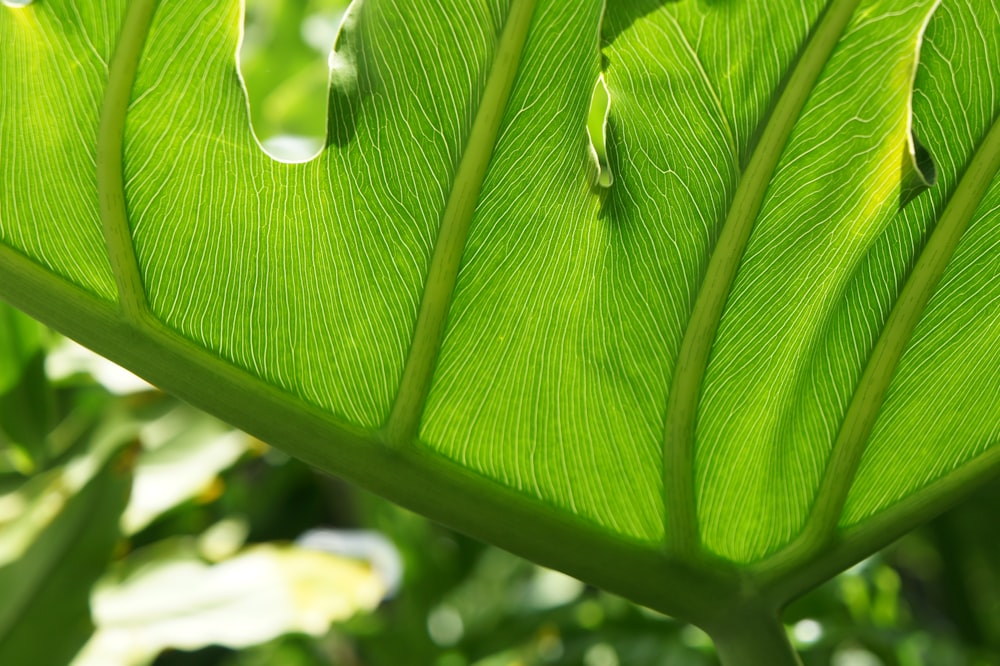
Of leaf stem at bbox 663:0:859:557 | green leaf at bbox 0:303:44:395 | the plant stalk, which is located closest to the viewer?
leaf stem at bbox 663:0:859:557

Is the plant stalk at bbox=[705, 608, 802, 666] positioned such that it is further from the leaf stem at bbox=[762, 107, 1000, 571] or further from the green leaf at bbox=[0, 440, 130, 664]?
the green leaf at bbox=[0, 440, 130, 664]

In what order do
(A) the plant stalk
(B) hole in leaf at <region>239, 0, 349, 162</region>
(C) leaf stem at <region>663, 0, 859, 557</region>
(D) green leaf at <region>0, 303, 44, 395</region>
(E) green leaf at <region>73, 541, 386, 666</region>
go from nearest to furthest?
(C) leaf stem at <region>663, 0, 859, 557</region> → (A) the plant stalk → (D) green leaf at <region>0, 303, 44, 395</region> → (E) green leaf at <region>73, 541, 386, 666</region> → (B) hole in leaf at <region>239, 0, 349, 162</region>

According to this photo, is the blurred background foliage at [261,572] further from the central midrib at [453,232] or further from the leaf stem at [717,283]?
the leaf stem at [717,283]

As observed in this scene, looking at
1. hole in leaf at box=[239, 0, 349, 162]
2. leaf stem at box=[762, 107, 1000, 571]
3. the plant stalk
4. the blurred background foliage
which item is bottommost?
the blurred background foliage

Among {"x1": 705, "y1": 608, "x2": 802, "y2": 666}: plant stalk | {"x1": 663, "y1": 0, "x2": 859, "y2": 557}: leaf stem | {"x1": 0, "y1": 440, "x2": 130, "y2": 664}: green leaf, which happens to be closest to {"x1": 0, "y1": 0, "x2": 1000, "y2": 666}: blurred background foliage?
{"x1": 0, "y1": 440, "x2": 130, "y2": 664}: green leaf

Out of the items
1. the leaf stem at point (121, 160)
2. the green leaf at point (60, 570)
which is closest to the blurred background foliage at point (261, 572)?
the green leaf at point (60, 570)

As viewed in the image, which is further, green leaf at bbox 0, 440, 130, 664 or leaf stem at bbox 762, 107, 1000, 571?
green leaf at bbox 0, 440, 130, 664

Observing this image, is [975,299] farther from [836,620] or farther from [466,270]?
[836,620]

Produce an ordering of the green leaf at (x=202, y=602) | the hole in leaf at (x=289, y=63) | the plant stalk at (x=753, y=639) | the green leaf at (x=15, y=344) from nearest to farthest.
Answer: the plant stalk at (x=753, y=639), the green leaf at (x=15, y=344), the green leaf at (x=202, y=602), the hole in leaf at (x=289, y=63)
